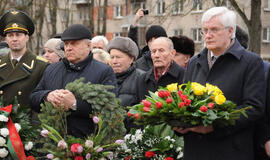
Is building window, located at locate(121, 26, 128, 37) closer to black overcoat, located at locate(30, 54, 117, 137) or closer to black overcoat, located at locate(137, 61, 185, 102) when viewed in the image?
black overcoat, located at locate(137, 61, 185, 102)

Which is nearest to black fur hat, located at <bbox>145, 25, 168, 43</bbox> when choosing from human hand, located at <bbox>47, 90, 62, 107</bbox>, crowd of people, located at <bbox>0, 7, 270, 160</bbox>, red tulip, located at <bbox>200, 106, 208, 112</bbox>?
crowd of people, located at <bbox>0, 7, 270, 160</bbox>

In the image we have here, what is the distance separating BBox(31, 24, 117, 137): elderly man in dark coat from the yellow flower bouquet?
92 cm

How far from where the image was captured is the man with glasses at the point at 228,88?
136 inches

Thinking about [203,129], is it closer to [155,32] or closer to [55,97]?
[55,97]

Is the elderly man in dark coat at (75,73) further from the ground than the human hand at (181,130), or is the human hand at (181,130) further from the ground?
the elderly man in dark coat at (75,73)

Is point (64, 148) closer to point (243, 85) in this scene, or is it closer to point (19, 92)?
point (19, 92)

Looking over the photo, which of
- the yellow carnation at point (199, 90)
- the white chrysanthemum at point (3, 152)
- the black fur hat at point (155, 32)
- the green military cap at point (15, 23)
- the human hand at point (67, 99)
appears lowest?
the white chrysanthemum at point (3, 152)

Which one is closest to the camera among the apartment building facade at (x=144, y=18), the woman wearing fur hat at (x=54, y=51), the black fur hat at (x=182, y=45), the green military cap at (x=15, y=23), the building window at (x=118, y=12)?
the green military cap at (x=15, y=23)

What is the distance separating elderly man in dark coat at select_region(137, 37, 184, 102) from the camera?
504 cm

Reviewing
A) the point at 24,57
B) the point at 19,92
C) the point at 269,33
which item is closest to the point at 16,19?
the point at 24,57

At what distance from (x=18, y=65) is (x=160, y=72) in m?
1.70

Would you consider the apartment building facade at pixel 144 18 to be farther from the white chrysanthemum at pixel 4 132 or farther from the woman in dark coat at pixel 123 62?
the white chrysanthemum at pixel 4 132

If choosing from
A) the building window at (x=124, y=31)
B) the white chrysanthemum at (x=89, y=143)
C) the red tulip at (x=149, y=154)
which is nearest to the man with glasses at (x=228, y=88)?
the red tulip at (x=149, y=154)

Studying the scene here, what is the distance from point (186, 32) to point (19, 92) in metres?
30.4
